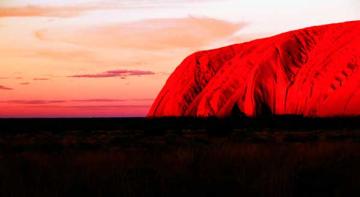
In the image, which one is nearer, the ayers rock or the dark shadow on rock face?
the ayers rock

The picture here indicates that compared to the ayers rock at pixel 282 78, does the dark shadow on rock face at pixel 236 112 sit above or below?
below

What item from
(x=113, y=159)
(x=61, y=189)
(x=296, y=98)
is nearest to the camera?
(x=61, y=189)

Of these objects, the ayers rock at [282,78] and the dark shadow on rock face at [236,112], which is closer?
the ayers rock at [282,78]

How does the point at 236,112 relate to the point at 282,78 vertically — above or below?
below

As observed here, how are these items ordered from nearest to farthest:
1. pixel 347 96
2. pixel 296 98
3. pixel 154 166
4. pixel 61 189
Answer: pixel 61 189, pixel 154 166, pixel 347 96, pixel 296 98

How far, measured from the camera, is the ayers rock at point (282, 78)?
73.9m

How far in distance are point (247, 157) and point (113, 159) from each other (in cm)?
295

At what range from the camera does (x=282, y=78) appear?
80.6 meters

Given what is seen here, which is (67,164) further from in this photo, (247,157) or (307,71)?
(307,71)

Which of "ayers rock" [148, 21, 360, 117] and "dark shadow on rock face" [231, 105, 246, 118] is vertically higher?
"ayers rock" [148, 21, 360, 117]

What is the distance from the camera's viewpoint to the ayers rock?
2911 inches

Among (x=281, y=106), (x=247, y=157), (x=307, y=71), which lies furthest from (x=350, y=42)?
(x=247, y=157)

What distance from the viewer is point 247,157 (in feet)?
42.1

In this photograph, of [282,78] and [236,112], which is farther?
[236,112]
